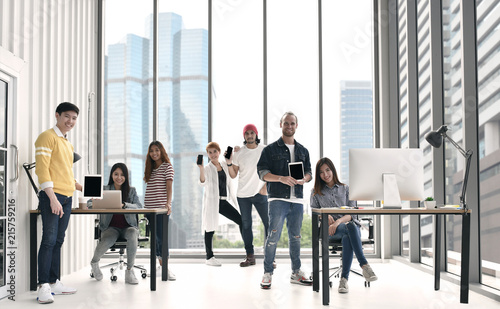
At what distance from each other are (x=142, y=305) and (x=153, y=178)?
156cm

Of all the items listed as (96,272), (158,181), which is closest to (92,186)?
(158,181)

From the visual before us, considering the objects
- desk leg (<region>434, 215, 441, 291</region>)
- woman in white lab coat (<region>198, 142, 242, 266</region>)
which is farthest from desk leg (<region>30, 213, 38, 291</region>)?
desk leg (<region>434, 215, 441, 291</region>)

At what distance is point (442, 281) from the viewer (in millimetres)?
4539

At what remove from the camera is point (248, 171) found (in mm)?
5500

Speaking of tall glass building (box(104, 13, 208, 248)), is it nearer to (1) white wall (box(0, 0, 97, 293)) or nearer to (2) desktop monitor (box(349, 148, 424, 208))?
(1) white wall (box(0, 0, 97, 293))

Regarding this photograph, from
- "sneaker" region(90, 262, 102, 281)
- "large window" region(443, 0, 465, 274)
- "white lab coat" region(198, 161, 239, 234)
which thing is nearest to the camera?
"large window" region(443, 0, 465, 274)

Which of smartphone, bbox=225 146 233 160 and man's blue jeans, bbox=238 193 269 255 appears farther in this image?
smartphone, bbox=225 146 233 160

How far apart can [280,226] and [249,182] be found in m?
1.45

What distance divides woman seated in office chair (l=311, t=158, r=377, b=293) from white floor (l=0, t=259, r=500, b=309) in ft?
0.66

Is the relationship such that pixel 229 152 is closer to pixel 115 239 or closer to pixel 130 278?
pixel 115 239

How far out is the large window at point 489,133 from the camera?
3.65 metres

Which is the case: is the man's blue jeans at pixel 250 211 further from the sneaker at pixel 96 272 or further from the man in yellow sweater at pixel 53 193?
the man in yellow sweater at pixel 53 193

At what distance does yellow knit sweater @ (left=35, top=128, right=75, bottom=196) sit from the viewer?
3.69 meters

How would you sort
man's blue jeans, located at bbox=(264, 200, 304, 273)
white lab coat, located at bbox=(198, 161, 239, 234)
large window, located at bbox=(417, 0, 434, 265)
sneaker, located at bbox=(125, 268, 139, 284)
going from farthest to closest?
white lab coat, located at bbox=(198, 161, 239, 234), large window, located at bbox=(417, 0, 434, 265), sneaker, located at bbox=(125, 268, 139, 284), man's blue jeans, located at bbox=(264, 200, 304, 273)
